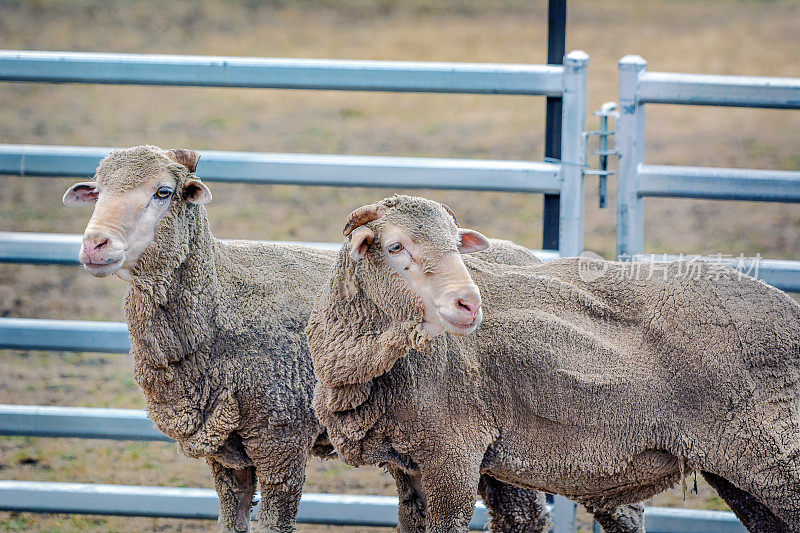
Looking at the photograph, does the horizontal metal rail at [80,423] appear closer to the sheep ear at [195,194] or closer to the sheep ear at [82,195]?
the sheep ear at [82,195]

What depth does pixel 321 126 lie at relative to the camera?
42.0 ft

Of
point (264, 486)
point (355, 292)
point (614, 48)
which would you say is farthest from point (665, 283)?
point (614, 48)

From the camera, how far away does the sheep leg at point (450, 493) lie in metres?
3.20

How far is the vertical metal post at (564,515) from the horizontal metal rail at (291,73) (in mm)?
1713

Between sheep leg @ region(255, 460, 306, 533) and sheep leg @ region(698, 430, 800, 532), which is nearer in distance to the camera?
sheep leg @ region(698, 430, 800, 532)

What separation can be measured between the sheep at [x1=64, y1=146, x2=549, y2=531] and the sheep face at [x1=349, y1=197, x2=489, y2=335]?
2.34 ft

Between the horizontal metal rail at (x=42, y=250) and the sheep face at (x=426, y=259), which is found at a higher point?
the horizontal metal rail at (x=42, y=250)

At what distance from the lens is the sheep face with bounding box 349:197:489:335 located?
289 cm

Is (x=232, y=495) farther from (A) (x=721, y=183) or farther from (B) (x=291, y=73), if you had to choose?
(A) (x=721, y=183)

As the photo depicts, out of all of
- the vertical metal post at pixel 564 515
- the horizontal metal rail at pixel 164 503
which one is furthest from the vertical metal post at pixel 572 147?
the horizontal metal rail at pixel 164 503

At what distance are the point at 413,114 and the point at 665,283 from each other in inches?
402

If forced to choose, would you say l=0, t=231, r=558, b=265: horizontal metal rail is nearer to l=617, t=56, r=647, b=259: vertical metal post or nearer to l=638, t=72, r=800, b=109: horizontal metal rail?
l=617, t=56, r=647, b=259: vertical metal post

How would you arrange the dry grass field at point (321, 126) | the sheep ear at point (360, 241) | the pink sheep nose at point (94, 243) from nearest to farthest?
the sheep ear at point (360, 241) → the pink sheep nose at point (94, 243) → the dry grass field at point (321, 126)

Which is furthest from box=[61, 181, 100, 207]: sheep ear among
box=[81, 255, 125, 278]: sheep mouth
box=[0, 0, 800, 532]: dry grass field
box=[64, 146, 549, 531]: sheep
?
box=[0, 0, 800, 532]: dry grass field
